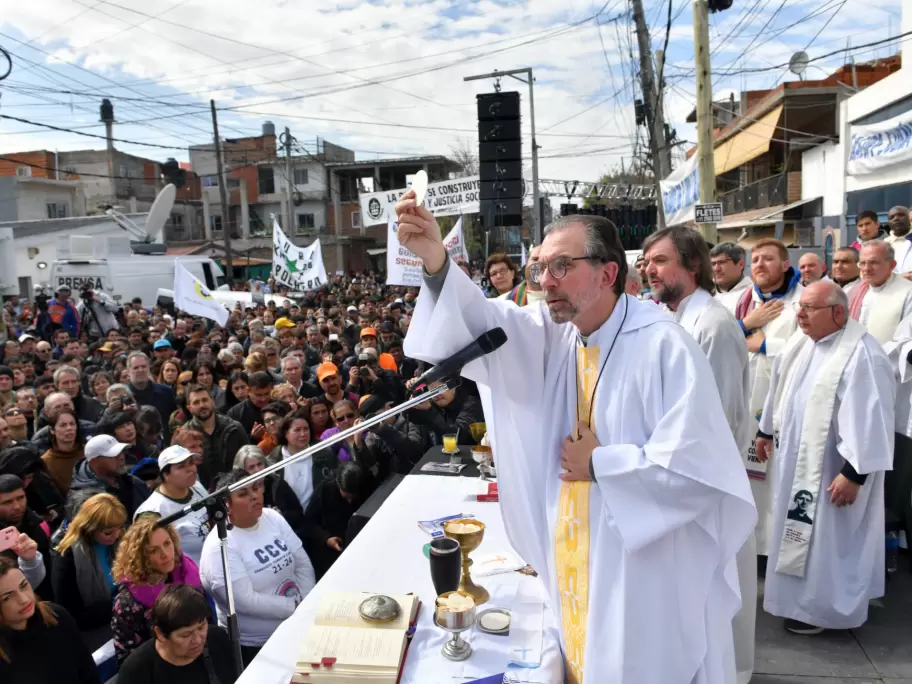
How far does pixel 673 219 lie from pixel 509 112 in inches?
146

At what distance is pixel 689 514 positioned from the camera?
193 cm

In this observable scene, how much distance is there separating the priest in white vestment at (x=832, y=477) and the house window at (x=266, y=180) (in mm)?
44329

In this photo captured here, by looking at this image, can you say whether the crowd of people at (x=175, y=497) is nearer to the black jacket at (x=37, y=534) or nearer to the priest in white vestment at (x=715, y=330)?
the black jacket at (x=37, y=534)

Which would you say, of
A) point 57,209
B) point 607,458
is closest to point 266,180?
point 57,209

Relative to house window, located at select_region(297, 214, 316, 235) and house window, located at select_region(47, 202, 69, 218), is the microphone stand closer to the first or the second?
house window, located at select_region(47, 202, 69, 218)

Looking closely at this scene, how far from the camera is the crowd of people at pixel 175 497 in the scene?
294cm

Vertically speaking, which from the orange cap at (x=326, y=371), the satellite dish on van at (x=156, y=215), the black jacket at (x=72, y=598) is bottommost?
the black jacket at (x=72, y=598)

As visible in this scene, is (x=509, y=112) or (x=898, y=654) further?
(x=509, y=112)

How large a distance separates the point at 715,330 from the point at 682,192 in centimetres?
893

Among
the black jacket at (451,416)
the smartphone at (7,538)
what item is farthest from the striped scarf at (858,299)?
the smartphone at (7,538)

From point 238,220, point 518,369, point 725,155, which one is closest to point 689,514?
point 518,369

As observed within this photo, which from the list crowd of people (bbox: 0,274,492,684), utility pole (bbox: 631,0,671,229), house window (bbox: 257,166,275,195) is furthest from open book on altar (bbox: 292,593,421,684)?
house window (bbox: 257,166,275,195)

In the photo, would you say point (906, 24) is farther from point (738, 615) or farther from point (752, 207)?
point (738, 615)

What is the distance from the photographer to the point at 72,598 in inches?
142
